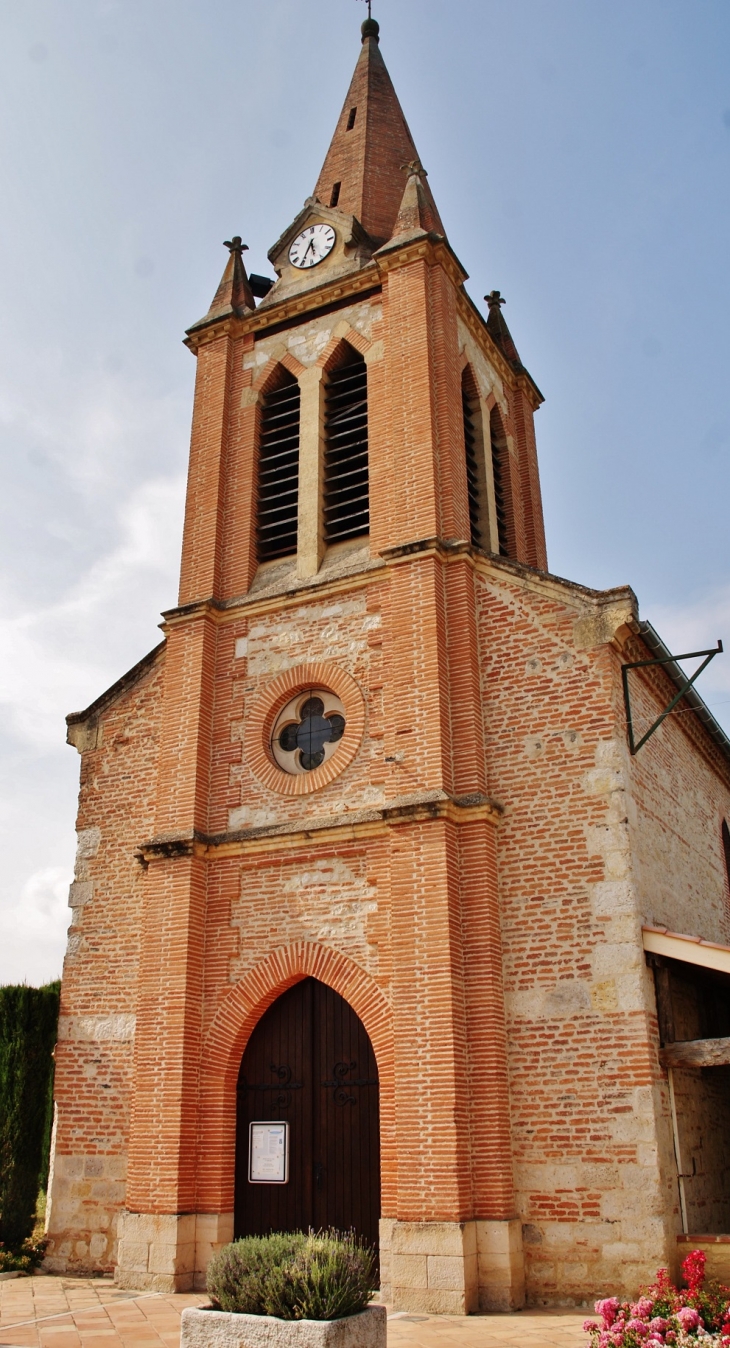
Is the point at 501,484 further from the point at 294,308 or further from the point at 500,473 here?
the point at 294,308

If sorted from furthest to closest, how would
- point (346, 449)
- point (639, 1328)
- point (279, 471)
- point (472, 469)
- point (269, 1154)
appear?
point (472, 469)
point (279, 471)
point (346, 449)
point (269, 1154)
point (639, 1328)

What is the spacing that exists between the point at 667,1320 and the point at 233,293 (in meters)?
14.7

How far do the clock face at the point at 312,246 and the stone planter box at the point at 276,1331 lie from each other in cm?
1406

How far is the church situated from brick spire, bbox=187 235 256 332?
1.42 meters

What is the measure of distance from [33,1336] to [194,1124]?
3190mm

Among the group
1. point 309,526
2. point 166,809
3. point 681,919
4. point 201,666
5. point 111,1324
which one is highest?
point 309,526

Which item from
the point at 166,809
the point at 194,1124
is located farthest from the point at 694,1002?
the point at 166,809

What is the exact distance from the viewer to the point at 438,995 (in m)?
10.3

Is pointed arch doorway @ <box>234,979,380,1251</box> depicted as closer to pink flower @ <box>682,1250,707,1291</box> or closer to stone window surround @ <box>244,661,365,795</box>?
stone window surround @ <box>244,661,365,795</box>

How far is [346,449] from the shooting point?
14688 mm

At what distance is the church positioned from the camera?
32.4 feet

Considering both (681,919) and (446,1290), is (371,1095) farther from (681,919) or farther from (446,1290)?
(681,919)

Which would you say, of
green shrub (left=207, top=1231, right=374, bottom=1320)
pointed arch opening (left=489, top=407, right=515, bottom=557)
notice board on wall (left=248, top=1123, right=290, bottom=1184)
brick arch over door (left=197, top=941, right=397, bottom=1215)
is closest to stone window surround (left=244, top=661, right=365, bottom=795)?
brick arch over door (left=197, top=941, right=397, bottom=1215)

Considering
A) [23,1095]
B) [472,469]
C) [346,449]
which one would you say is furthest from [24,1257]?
[472,469]
